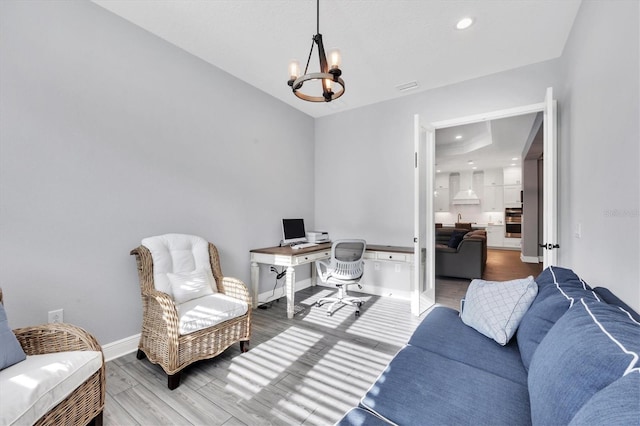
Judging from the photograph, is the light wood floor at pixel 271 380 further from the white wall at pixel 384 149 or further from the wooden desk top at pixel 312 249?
the white wall at pixel 384 149

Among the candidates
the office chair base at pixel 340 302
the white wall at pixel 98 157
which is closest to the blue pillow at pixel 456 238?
the office chair base at pixel 340 302

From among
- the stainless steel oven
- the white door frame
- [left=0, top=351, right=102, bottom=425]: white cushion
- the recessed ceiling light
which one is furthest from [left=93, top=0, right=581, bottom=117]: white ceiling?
the stainless steel oven

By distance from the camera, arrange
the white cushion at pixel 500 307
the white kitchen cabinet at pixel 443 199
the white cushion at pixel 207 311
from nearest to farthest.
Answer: the white cushion at pixel 500 307, the white cushion at pixel 207 311, the white kitchen cabinet at pixel 443 199

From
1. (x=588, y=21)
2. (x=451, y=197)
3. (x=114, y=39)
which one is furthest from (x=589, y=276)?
(x=451, y=197)

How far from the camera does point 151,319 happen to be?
2.11 meters

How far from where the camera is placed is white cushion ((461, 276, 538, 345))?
5.16 ft

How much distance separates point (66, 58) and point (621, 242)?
12.3ft

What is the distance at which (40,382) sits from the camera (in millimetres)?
1198

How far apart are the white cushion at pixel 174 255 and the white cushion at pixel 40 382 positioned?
32.8 inches

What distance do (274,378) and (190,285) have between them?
1.04m

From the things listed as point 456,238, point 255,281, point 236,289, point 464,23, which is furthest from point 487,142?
point 236,289

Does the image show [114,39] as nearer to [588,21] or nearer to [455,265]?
[588,21]

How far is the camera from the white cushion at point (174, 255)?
2.29 metres

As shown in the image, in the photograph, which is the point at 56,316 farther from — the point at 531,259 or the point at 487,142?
the point at 531,259
